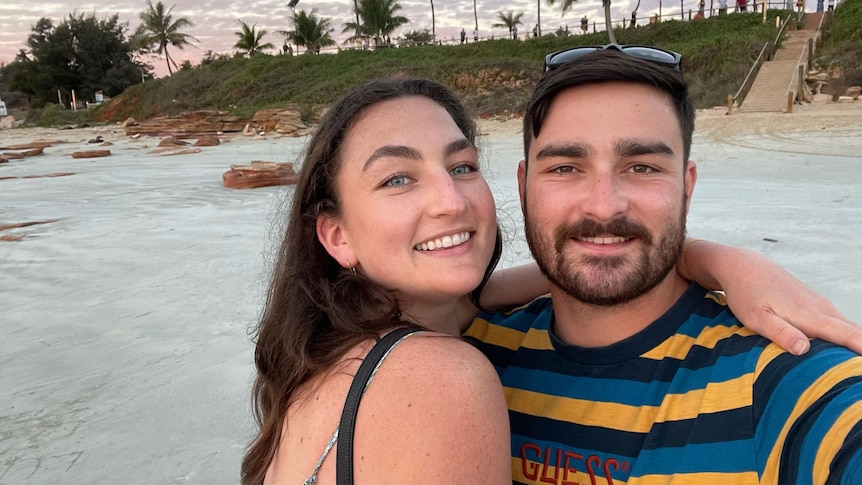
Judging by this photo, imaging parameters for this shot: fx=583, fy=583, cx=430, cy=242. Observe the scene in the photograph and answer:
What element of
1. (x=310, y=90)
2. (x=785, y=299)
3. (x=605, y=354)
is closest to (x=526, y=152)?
(x=605, y=354)

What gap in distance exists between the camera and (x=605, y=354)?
1.51 meters

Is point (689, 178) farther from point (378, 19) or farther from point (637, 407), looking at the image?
point (378, 19)

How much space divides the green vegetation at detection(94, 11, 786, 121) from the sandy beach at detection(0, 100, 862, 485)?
1115 cm

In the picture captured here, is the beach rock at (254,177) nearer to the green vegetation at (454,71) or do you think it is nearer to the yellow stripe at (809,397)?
the yellow stripe at (809,397)

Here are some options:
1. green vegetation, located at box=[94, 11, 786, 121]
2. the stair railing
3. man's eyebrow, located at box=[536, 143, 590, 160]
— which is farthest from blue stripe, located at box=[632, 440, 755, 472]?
green vegetation, located at box=[94, 11, 786, 121]

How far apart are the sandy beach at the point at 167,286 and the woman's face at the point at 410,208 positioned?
2.30ft

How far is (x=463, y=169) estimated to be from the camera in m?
1.73

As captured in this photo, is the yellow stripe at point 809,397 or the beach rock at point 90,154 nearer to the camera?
the yellow stripe at point 809,397

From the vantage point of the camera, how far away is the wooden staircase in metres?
14.8

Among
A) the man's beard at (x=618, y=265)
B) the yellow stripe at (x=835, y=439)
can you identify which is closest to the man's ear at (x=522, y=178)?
the man's beard at (x=618, y=265)

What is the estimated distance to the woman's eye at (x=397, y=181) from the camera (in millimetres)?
1567

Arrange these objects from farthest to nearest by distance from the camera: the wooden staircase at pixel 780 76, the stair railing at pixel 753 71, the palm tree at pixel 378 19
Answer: the palm tree at pixel 378 19 < the stair railing at pixel 753 71 < the wooden staircase at pixel 780 76

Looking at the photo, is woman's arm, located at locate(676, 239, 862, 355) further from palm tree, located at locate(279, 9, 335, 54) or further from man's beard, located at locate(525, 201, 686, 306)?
palm tree, located at locate(279, 9, 335, 54)

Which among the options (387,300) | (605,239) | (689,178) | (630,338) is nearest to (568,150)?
(605,239)
